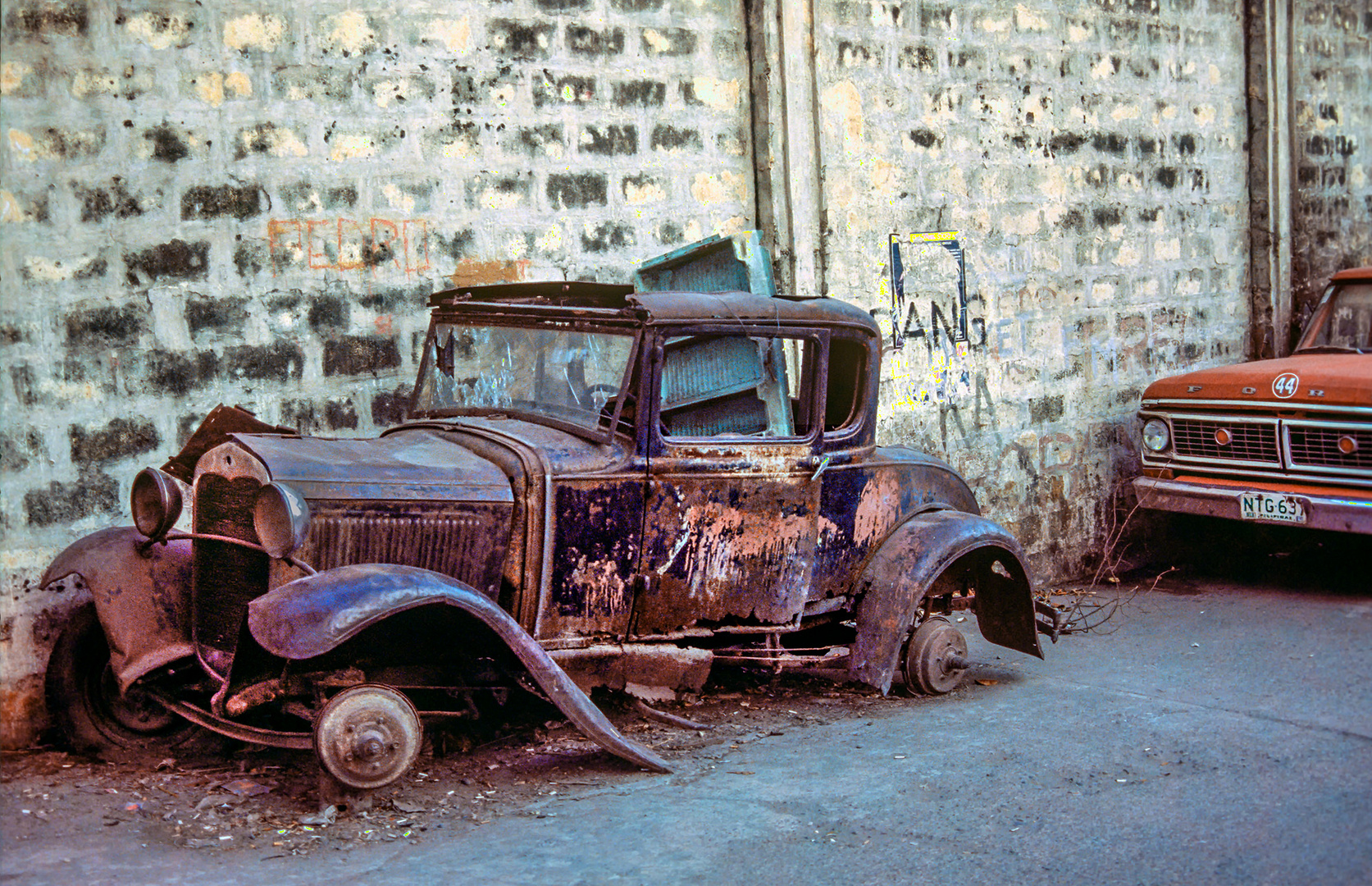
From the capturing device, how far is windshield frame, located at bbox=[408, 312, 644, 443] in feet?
15.8

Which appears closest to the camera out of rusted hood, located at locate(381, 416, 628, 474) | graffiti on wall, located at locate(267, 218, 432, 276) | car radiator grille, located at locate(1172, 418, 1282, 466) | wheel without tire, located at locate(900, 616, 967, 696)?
rusted hood, located at locate(381, 416, 628, 474)

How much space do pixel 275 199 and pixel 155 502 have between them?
1763mm

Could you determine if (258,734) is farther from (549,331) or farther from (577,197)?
(577,197)

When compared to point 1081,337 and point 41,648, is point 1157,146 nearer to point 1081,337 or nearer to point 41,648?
point 1081,337

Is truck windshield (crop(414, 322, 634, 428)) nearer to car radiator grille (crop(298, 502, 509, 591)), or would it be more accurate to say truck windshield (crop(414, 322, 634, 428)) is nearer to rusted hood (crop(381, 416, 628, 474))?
rusted hood (crop(381, 416, 628, 474))

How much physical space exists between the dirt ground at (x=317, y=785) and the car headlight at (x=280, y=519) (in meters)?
0.82

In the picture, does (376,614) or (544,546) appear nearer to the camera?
(376,614)

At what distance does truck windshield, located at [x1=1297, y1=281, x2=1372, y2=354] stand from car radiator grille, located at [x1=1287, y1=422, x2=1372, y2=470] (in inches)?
49.5

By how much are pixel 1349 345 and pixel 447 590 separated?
673 cm

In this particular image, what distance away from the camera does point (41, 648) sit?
5.24 metres

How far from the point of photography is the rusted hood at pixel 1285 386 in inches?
273

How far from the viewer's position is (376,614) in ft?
12.8

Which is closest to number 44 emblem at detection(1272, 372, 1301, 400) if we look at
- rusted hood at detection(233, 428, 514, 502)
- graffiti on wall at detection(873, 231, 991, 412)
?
graffiti on wall at detection(873, 231, 991, 412)

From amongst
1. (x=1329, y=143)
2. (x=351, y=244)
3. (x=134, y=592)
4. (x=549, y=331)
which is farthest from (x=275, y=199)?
(x=1329, y=143)
